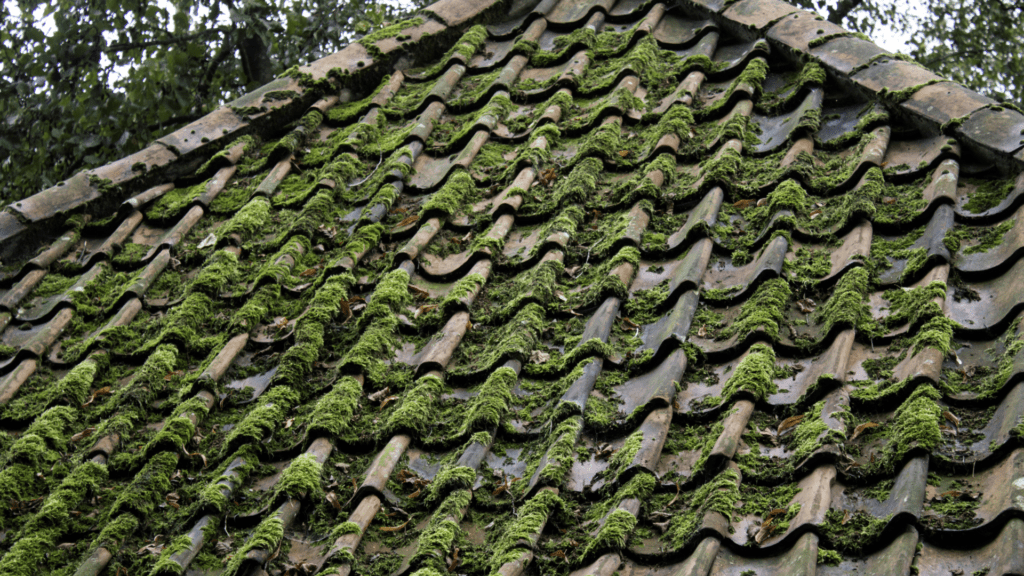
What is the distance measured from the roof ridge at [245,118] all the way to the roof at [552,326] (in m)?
0.02

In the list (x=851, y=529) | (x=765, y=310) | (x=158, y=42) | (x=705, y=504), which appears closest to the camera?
(x=851, y=529)

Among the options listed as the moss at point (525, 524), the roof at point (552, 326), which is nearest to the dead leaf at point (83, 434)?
the roof at point (552, 326)

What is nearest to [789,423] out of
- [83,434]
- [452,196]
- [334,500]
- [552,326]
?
[552,326]

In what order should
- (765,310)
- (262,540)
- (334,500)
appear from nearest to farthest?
(262,540) → (334,500) → (765,310)

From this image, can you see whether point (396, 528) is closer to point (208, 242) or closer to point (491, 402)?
point (491, 402)

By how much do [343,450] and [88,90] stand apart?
720 cm

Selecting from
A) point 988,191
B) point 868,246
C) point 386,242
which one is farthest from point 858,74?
point 386,242

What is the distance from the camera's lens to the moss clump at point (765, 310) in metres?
2.19

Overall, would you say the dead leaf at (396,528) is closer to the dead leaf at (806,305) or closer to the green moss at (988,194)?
the dead leaf at (806,305)

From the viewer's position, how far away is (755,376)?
202cm

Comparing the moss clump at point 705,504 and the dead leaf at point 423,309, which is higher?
the dead leaf at point 423,309

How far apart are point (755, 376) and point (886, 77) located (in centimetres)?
176

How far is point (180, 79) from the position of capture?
24.7 ft

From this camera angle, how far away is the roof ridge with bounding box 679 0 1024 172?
8.79 feet
